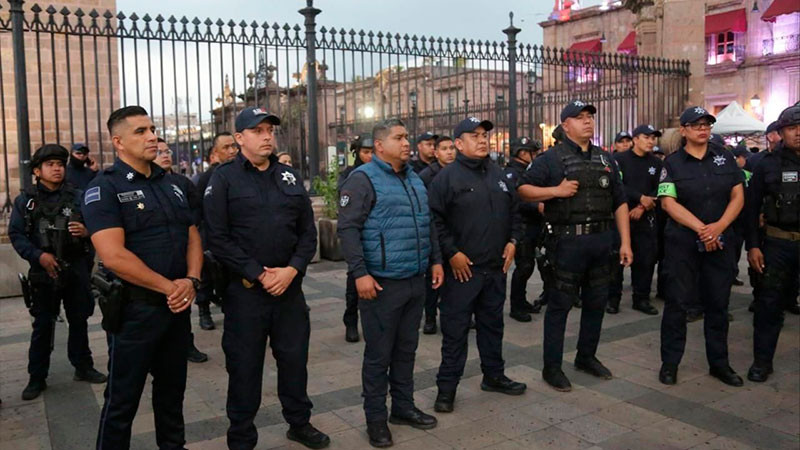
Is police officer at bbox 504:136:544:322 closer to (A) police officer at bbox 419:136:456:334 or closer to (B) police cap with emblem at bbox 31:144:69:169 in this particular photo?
(A) police officer at bbox 419:136:456:334

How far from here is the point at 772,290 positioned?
15.9 ft

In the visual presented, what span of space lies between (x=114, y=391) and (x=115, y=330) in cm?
30

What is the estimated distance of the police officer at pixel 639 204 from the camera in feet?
22.5

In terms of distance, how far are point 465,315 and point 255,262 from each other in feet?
5.10

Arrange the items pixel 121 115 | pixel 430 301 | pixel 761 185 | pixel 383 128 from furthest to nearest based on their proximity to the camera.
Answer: pixel 430 301 < pixel 761 185 < pixel 383 128 < pixel 121 115

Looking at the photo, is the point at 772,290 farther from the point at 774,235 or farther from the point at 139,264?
the point at 139,264

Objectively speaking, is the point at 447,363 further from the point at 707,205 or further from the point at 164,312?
the point at 707,205

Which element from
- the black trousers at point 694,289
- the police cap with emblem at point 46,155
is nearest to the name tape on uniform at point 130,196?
the police cap with emblem at point 46,155

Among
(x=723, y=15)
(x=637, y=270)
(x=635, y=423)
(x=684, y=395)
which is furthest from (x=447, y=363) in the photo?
(x=723, y=15)

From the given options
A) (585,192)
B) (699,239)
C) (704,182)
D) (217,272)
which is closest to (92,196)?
(217,272)

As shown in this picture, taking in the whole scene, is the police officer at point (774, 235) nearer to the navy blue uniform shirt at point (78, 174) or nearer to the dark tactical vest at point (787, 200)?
the dark tactical vest at point (787, 200)

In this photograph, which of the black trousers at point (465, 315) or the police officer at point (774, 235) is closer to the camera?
the black trousers at point (465, 315)

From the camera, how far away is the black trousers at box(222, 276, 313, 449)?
3572 millimetres

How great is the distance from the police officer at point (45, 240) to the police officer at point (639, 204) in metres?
5.14
